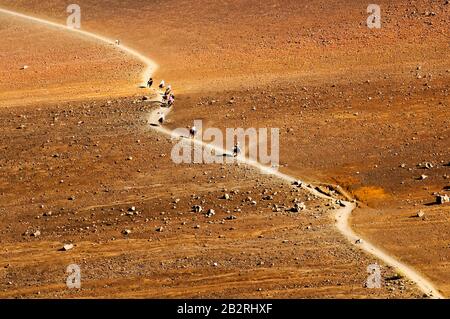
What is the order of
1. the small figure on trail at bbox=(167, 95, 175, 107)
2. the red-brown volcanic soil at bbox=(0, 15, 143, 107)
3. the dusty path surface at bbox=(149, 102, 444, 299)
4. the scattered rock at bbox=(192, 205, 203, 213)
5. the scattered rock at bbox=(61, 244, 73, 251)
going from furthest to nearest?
the red-brown volcanic soil at bbox=(0, 15, 143, 107)
the small figure on trail at bbox=(167, 95, 175, 107)
the scattered rock at bbox=(192, 205, 203, 213)
the scattered rock at bbox=(61, 244, 73, 251)
the dusty path surface at bbox=(149, 102, 444, 299)

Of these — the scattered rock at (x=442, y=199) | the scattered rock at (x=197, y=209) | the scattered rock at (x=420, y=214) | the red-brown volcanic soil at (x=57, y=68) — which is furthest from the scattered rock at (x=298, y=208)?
the red-brown volcanic soil at (x=57, y=68)

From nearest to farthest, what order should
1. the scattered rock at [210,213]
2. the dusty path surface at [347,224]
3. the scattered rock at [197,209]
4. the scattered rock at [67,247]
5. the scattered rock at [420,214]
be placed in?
the dusty path surface at [347,224] < the scattered rock at [67,247] < the scattered rock at [420,214] < the scattered rock at [210,213] < the scattered rock at [197,209]

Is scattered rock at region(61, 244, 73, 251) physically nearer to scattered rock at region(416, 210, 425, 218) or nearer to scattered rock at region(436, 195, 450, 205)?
scattered rock at region(416, 210, 425, 218)

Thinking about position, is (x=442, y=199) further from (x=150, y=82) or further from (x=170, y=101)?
(x=150, y=82)

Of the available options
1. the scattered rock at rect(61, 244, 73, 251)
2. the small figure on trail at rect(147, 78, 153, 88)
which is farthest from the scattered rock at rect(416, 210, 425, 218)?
the small figure on trail at rect(147, 78, 153, 88)

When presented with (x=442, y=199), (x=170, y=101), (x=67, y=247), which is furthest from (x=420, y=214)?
(x=170, y=101)

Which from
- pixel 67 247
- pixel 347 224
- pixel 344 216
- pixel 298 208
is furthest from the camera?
pixel 298 208

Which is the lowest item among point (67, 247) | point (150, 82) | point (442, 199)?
point (67, 247)

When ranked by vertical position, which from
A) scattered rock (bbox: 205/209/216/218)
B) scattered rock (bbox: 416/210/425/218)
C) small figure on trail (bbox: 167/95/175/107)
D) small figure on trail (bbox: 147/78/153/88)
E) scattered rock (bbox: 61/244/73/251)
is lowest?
scattered rock (bbox: 61/244/73/251)

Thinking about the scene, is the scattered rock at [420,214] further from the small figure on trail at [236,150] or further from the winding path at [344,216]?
the small figure on trail at [236,150]

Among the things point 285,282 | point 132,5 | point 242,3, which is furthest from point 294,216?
point 132,5

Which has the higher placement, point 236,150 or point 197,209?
point 236,150

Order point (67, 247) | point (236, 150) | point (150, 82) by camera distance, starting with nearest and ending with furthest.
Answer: point (67, 247) < point (236, 150) < point (150, 82)
